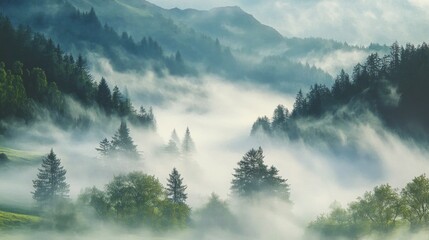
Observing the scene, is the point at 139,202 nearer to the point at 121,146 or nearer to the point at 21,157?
the point at 121,146

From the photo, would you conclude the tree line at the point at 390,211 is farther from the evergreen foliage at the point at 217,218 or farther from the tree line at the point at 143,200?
the evergreen foliage at the point at 217,218

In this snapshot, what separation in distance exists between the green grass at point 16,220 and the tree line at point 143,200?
2.12 meters

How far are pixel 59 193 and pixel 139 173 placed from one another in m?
18.4

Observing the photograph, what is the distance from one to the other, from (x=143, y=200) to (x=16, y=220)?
21.7 m

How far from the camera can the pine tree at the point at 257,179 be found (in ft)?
404

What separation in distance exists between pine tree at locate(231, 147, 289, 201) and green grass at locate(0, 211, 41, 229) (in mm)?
39622

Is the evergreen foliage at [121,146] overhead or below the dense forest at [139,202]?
overhead

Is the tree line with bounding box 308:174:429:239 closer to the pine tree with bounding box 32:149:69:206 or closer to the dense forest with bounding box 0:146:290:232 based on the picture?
the dense forest with bounding box 0:146:290:232

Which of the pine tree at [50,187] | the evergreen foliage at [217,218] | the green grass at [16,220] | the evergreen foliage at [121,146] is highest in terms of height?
the evergreen foliage at [121,146]

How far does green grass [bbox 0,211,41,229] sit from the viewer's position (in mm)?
99688

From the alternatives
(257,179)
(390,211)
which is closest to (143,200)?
(257,179)

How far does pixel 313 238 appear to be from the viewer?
370 feet

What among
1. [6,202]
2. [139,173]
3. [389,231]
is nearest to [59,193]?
[6,202]

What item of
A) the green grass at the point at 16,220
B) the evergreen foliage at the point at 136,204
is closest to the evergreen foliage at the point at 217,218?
the evergreen foliage at the point at 136,204
